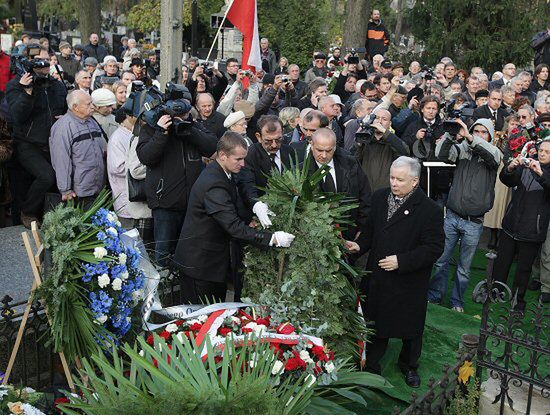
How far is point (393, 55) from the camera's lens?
69.4 ft

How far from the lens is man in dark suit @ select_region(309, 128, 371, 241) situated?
Result: 6289mm

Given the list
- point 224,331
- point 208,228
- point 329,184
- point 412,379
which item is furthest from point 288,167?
point 224,331

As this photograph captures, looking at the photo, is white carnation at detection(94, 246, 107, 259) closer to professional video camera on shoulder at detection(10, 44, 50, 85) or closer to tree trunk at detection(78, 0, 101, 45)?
professional video camera on shoulder at detection(10, 44, 50, 85)

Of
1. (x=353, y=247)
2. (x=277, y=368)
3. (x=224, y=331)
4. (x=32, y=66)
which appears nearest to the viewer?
(x=277, y=368)

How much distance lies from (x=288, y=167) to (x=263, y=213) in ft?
4.84

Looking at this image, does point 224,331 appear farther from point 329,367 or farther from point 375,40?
point 375,40

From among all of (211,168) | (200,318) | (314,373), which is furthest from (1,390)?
(211,168)

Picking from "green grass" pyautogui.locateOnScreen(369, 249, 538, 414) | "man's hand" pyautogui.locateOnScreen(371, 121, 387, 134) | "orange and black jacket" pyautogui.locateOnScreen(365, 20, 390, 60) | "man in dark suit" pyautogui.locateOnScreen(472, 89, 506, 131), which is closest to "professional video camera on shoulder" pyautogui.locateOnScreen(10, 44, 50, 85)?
"man's hand" pyautogui.locateOnScreen(371, 121, 387, 134)

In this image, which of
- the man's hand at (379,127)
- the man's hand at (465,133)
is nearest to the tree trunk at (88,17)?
the man's hand at (379,127)

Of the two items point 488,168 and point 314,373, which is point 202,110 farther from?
point 314,373

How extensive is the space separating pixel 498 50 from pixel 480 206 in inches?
461

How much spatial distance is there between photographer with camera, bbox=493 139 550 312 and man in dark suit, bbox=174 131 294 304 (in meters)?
3.14

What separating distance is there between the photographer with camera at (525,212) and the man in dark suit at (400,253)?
190 cm

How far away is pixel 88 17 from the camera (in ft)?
79.4
